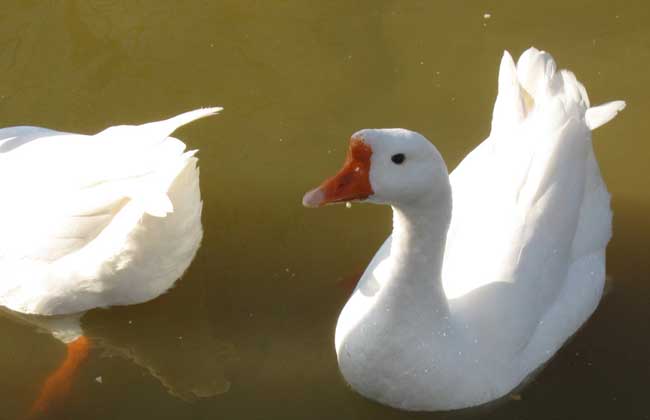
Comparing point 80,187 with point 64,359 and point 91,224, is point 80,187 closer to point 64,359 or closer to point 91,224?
point 91,224

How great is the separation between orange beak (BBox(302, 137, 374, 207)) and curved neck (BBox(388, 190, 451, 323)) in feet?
0.57

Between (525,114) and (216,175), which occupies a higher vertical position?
(525,114)

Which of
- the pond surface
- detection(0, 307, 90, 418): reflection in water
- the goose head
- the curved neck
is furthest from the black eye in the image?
detection(0, 307, 90, 418): reflection in water

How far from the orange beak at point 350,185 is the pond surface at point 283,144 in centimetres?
113

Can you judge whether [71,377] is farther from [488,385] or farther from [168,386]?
[488,385]

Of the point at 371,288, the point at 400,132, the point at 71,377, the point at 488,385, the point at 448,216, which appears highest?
the point at 400,132

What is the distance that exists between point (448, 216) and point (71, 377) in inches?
74.1

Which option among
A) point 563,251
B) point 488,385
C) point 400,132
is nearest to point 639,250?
point 563,251

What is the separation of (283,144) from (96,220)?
1.41 m

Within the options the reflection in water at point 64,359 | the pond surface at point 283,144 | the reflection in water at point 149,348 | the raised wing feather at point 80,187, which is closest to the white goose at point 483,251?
the pond surface at point 283,144

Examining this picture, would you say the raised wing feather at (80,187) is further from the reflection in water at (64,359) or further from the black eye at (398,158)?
the black eye at (398,158)

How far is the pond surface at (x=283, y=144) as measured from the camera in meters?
4.34

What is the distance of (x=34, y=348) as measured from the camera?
4559 millimetres

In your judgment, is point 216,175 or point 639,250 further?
point 216,175
